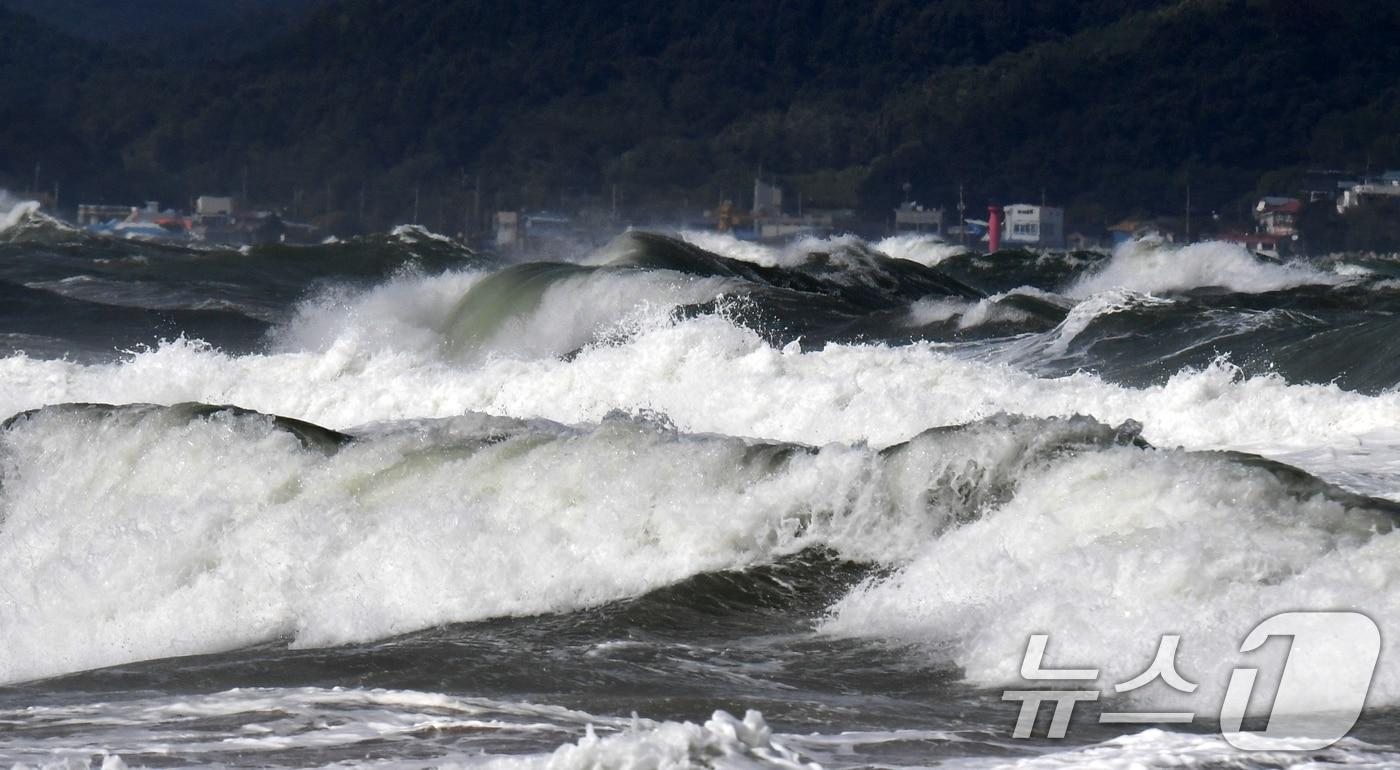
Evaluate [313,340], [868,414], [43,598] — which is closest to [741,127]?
[313,340]

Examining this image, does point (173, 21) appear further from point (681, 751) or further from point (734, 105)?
point (681, 751)

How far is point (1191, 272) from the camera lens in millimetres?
40875

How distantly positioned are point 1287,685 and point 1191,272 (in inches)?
1342

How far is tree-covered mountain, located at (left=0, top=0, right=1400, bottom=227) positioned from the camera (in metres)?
99.4

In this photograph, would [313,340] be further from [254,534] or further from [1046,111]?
[1046,111]

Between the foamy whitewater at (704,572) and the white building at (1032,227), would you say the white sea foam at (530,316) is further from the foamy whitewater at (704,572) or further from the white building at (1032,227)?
the white building at (1032,227)

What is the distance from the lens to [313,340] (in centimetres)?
2992

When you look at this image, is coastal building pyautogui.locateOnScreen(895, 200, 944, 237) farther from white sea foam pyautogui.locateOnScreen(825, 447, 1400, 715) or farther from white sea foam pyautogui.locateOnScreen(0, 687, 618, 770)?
white sea foam pyautogui.locateOnScreen(0, 687, 618, 770)

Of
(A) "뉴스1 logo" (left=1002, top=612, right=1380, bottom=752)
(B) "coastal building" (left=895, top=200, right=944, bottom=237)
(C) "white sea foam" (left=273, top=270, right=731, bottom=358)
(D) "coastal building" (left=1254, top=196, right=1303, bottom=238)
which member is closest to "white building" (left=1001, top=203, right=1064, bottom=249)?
(B) "coastal building" (left=895, top=200, right=944, bottom=237)

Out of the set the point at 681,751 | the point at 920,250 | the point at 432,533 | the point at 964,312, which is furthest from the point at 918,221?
the point at 681,751

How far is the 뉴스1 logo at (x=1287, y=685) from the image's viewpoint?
7.33 meters

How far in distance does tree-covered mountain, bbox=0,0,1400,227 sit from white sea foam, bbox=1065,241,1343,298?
2060 inches

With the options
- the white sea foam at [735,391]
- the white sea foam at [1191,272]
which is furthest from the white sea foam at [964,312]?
the white sea foam at [1191,272]

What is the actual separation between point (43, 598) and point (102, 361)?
58.6 feet
